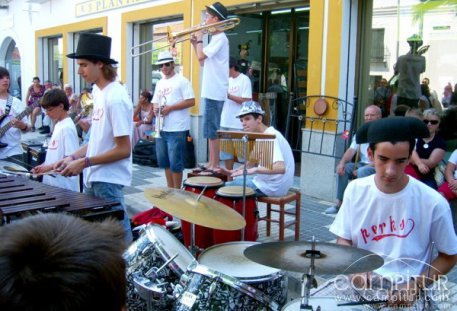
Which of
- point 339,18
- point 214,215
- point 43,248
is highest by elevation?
point 339,18

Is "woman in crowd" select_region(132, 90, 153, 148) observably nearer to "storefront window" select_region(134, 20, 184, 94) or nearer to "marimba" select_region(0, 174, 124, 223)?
"storefront window" select_region(134, 20, 184, 94)

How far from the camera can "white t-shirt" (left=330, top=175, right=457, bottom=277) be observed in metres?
2.37

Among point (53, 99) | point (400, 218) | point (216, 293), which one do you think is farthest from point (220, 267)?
point (53, 99)

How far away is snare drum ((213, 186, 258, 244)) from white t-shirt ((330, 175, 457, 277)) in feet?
6.09

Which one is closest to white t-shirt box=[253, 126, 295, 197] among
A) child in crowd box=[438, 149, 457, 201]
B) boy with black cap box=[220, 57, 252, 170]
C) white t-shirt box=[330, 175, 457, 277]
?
child in crowd box=[438, 149, 457, 201]

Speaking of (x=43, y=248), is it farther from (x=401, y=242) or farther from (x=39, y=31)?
(x=39, y=31)

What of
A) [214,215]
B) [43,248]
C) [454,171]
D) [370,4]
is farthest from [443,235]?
[370,4]

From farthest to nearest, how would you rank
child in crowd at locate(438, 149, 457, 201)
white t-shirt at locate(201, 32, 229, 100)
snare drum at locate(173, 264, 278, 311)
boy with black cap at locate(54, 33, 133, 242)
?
white t-shirt at locate(201, 32, 229, 100) < child in crowd at locate(438, 149, 457, 201) < boy with black cap at locate(54, 33, 133, 242) < snare drum at locate(173, 264, 278, 311)

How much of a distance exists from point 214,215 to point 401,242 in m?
1.10

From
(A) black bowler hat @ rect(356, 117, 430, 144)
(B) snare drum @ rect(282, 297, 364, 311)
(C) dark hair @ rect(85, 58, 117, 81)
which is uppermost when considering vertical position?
(C) dark hair @ rect(85, 58, 117, 81)

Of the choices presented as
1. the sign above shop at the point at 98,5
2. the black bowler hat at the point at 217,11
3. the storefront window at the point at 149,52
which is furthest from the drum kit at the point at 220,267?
the sign above shop at the point at 98,5

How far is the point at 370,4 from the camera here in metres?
6.66

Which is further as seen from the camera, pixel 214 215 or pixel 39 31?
pixel 39 31

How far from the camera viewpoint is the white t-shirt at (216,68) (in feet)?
20.1
